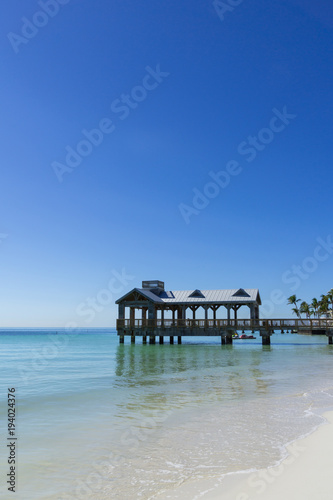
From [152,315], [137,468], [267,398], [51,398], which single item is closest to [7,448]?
[137,468]

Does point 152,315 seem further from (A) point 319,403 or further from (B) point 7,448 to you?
(B) point 7,448

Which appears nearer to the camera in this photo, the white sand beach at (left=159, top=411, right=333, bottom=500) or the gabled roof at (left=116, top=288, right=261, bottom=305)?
the white sand beach at (left=159, top=411, right=333, bottom=500)

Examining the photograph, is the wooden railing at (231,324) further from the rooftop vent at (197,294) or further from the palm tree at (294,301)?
the palm tree at (294,301)

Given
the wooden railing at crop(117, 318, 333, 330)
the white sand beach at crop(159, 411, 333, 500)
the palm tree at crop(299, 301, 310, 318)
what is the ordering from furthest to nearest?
1. the palm tree at crop(299, 301, 310, 318)
2. the wooden railing at crop(117, 318, 333, 330)
3. the white sand beach at crop(159, 411, 333, 500)

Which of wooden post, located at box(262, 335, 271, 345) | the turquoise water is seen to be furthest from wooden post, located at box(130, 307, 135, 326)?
the turquoise water

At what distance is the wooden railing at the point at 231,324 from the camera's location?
42938 millimetres

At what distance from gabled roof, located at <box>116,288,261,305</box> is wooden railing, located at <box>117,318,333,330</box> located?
206cm

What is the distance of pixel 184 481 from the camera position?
6.16 m

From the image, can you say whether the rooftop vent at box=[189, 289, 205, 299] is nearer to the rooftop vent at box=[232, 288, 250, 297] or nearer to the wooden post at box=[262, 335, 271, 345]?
the rooftop vent at box=[232, 288, 250, 297]

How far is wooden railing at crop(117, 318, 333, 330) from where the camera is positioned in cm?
4294

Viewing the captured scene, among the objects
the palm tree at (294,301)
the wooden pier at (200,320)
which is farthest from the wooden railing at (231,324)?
the palm tree at (294,301)

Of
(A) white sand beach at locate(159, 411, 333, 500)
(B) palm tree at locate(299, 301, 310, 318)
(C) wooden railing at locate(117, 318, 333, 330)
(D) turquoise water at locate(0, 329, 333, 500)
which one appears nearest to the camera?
(A) white sand beach at locate(159, 411, 333, 500)

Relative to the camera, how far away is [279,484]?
5.77 meters

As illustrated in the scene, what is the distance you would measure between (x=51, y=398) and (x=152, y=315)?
31193 mm
